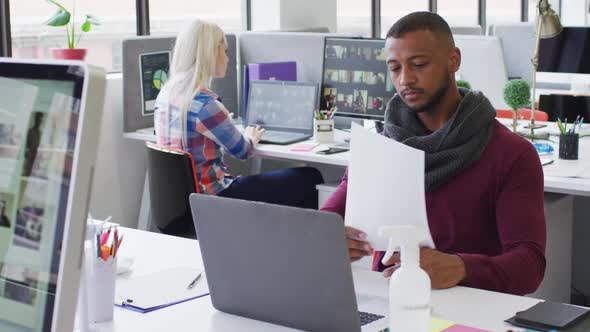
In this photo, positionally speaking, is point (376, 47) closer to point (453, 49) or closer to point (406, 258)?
point (453, 49)

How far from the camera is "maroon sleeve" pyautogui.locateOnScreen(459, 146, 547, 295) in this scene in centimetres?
186

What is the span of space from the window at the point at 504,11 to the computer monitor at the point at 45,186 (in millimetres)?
8617

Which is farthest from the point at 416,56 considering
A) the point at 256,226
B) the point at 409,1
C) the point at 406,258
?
the point at 409,1

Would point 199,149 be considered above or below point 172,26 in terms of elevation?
below

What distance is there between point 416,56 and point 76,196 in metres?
1.34

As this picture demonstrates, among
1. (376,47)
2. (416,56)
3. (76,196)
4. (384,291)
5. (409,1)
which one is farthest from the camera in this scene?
(409,1)

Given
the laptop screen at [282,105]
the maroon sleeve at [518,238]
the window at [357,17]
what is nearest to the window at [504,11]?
the window at [357,17]

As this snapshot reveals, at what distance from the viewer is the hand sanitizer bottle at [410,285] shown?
127 cm

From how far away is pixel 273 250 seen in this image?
1.51 metres

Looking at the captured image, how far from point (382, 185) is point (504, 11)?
8219 millimetres

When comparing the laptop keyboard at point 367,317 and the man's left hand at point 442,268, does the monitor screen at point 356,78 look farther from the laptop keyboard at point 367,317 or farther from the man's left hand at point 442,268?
the laptop keyboard at point 367,317

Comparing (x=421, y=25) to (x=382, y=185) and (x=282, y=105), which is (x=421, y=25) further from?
(x=282, y=105)

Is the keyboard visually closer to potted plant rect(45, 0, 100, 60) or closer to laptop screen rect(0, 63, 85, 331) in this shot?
potted plant rect(45, 0, 100, 60)

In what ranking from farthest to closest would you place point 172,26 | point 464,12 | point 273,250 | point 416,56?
point 464,12
point 172,26
point 416,56
point 273,250
